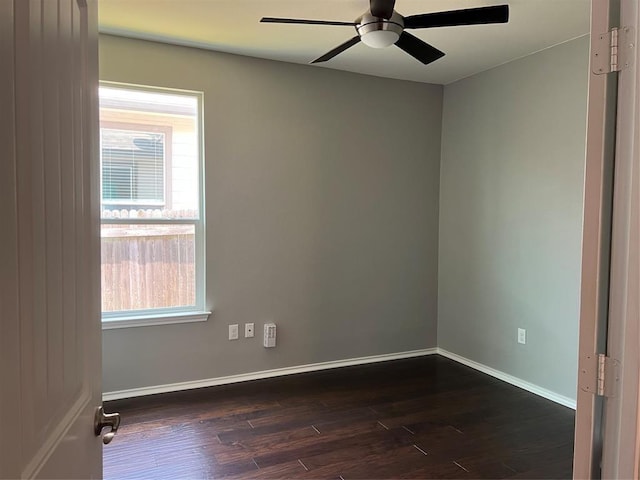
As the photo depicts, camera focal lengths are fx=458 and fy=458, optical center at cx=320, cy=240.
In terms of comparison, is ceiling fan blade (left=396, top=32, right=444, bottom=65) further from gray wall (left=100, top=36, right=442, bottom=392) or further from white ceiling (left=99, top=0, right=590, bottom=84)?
gray wall (left=100, top=36, right=442, bottom=392)

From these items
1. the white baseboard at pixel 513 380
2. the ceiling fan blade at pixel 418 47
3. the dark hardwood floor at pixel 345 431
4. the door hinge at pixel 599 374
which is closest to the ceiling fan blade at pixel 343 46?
the ceiling fan blade at pixel 418 47

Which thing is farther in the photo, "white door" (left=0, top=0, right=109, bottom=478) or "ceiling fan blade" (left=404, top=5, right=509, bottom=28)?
"ceiling fan blade" (left=404, top=5, right=509, bottom=28)

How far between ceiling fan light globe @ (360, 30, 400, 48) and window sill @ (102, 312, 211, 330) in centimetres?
234

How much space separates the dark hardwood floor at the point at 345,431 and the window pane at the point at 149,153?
4.84 ft

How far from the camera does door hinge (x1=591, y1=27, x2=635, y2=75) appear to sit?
984 millimetres

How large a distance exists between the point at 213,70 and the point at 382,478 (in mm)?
3081

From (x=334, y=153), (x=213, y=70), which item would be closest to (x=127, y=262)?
(x=213, y=70)

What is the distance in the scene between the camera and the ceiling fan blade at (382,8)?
219 cm

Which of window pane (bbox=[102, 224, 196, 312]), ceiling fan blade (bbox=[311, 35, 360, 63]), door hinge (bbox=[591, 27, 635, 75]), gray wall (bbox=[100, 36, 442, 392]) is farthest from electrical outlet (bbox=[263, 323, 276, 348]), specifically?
door hinge (bbox=[591, 27, 635, 75])

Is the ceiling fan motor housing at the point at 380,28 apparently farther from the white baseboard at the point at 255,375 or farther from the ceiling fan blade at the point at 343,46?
the white baseboard at the point at 255,375

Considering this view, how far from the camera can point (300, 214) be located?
3959mm

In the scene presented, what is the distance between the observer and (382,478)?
2414 millimetres

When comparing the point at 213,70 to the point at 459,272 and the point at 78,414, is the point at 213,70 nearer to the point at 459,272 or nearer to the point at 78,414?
the point at 459,272

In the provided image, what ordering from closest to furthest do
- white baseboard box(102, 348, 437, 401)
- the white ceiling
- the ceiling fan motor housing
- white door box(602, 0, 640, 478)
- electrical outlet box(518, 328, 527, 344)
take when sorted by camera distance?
white door box(602, 0, 640, 478)
the ceiling fan motor housing
the white ceiling
white baseboard box(102, 348, 437, 401)
electrical outlet box(518, 328, 527, 344)
